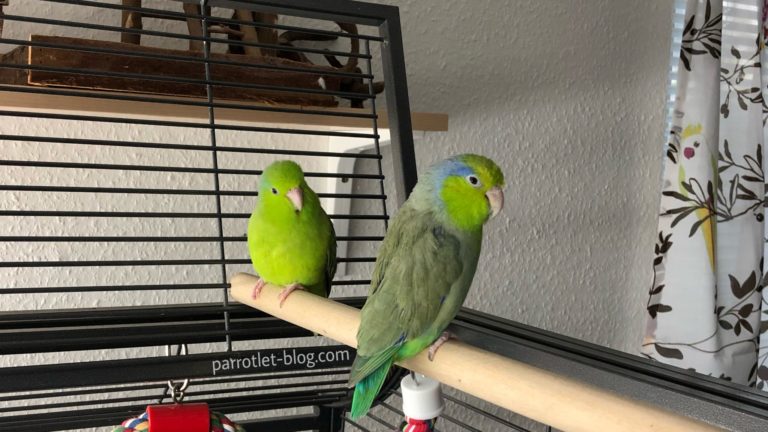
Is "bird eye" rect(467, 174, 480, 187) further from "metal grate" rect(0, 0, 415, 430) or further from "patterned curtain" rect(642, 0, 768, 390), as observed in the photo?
"patterned curtain" rect(642, 0, 768, 390)

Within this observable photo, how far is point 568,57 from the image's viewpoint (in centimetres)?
160

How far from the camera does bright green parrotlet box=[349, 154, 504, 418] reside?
0.56 metres

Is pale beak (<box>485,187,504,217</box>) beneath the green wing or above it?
above

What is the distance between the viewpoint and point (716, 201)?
1530 millimetres

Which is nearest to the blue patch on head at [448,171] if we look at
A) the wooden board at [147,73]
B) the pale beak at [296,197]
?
the pale beak at [296,197]

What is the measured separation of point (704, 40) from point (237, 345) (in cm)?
117

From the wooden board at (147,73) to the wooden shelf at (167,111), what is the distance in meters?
0.02

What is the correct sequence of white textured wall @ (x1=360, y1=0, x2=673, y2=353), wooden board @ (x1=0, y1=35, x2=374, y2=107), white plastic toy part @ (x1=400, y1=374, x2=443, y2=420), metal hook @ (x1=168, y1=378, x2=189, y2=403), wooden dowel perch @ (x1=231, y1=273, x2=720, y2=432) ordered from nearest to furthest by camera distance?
wooden dowel perch @ (x1=231, y1=273, x2=720, y2=432) → white plastic toy part @ (x1=400, y1=374, x2=443, y2=420) → metal hook @ (x1=168, y1=378, x2=189, y2=403) → wooden board @ (x1=0, y1=35, x2=374, y2=107) → white textured wall @ (x1=360, y1=0, x2=673, y2=353)

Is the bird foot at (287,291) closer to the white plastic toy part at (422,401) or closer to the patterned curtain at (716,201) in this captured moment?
the white plastic toy part at (422,401)

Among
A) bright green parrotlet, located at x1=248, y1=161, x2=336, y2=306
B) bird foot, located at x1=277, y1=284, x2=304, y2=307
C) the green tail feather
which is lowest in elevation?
the green tail feather

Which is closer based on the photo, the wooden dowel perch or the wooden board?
the wooden dowel perch

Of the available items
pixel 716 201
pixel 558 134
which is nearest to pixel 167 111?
pixel 558 134

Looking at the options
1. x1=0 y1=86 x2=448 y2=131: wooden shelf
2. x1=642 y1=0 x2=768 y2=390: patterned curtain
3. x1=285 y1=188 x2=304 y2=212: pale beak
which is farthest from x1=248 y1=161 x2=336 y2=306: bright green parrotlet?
x1=642 y1=0 x2=768 y2=390: patterned curtain

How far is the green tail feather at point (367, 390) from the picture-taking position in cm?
59
